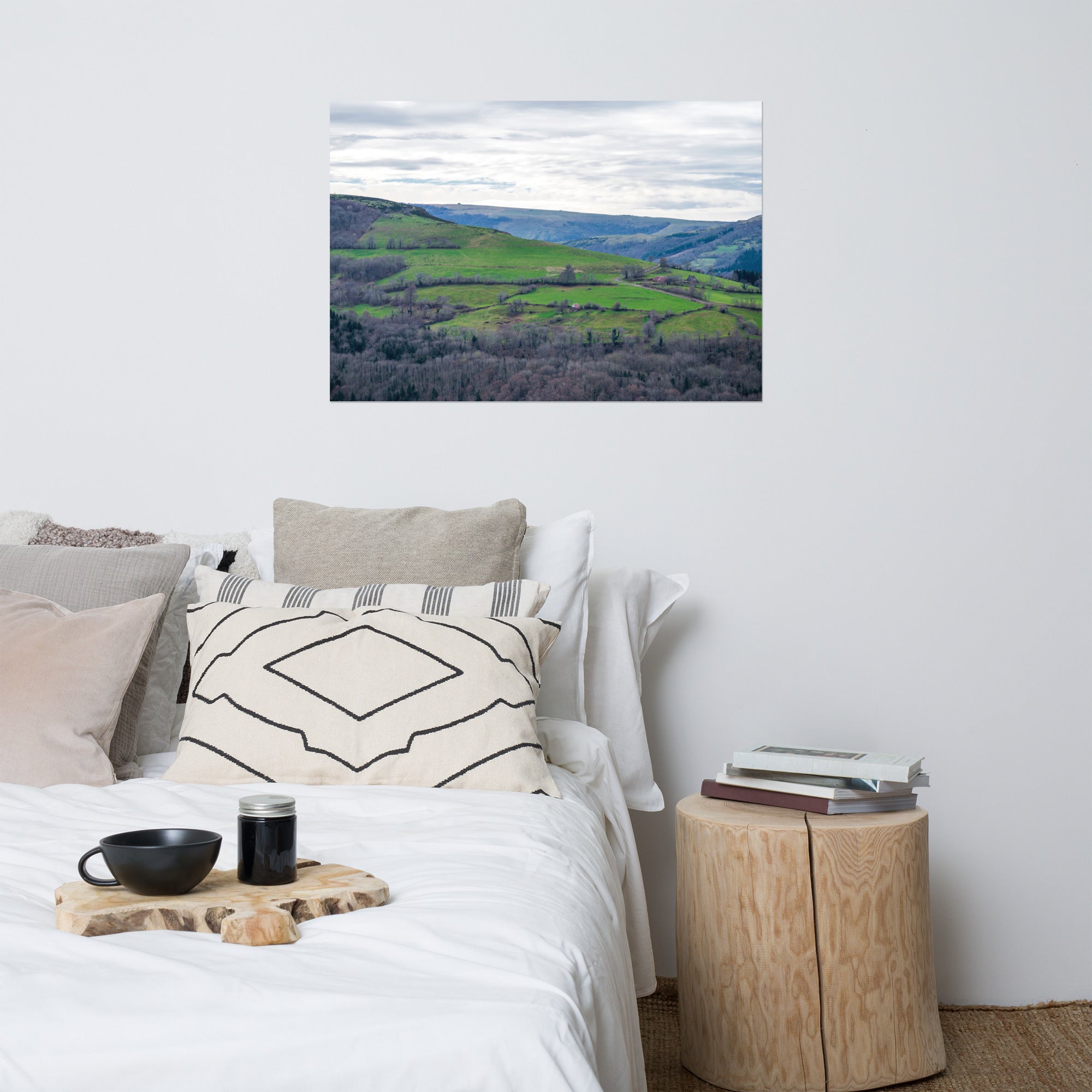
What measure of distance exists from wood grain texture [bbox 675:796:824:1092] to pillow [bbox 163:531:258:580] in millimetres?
991

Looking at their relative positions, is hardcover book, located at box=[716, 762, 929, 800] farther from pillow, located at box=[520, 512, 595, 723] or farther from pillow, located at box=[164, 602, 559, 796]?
pillow, located at box=[164, 602, 559, 796]

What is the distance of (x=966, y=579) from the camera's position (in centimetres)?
230

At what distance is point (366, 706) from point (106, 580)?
0.60 m

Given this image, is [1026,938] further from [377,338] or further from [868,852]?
[377,338]

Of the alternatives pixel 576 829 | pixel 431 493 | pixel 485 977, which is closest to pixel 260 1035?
pixel 485 977

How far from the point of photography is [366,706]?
1545 millimetres

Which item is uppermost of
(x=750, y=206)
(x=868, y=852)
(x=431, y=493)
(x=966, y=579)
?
A: (x=750, y=206)

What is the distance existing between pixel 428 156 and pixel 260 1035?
2019 millimetres

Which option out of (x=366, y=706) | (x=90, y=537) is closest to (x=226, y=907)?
(x=366, y=706)

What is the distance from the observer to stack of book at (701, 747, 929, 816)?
179cm

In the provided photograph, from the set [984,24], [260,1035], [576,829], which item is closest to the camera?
[260,1035]

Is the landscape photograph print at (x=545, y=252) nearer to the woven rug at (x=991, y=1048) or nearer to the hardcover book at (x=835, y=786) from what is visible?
the hardcover book at (x=835, y=786)

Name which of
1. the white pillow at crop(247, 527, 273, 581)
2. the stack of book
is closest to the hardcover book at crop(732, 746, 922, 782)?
the stack of book

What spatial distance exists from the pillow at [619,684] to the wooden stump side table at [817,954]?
1.07 ft
